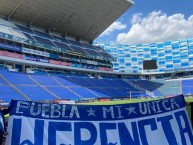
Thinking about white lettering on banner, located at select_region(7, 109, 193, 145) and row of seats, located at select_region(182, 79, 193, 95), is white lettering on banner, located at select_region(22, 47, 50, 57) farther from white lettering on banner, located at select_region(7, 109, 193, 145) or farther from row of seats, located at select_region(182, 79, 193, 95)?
white lettering on banner, located at select_region(7, 109, 193, 145)

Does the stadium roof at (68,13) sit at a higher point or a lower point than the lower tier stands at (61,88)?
higher

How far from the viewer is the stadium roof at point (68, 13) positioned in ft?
146

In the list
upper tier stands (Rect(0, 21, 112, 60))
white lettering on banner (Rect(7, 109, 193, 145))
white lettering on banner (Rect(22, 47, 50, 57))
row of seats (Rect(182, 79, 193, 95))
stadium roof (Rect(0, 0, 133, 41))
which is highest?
stadium roof (Rect(0, 0, 133, 41))

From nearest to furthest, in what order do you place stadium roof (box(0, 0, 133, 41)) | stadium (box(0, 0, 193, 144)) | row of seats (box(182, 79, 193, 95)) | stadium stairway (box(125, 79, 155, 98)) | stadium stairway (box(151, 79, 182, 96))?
stadium (box(0, 0, 193, 144)), stadium roof (box(0, 0, 133, 41)), stadium stairway (box(125, 79, 155, 98)), row of seats (box(182, 79, 193, 95)), stadium stairway (box(151, 79, 182, 96))

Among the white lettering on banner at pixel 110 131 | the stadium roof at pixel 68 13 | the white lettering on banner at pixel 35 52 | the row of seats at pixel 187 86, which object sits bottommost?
the white lettering on banner at pixel 110 131

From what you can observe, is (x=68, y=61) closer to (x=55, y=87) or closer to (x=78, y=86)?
(x=78, y=86)

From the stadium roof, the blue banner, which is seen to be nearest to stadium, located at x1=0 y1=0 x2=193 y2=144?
the stadium roof

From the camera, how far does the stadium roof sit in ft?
146

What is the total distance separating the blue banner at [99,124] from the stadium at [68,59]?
2186cm

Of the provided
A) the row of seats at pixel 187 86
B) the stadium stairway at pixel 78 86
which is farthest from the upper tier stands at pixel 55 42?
the row of seats at pixel 187 86

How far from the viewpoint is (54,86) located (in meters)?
38.0

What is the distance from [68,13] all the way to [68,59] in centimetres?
864

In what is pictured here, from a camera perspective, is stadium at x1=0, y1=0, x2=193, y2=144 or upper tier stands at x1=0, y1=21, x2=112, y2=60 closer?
stadium at x1=0, y1=0, x2=193, y2=144

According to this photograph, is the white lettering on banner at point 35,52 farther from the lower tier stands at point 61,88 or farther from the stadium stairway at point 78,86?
the stadium stairway at point 78,86
